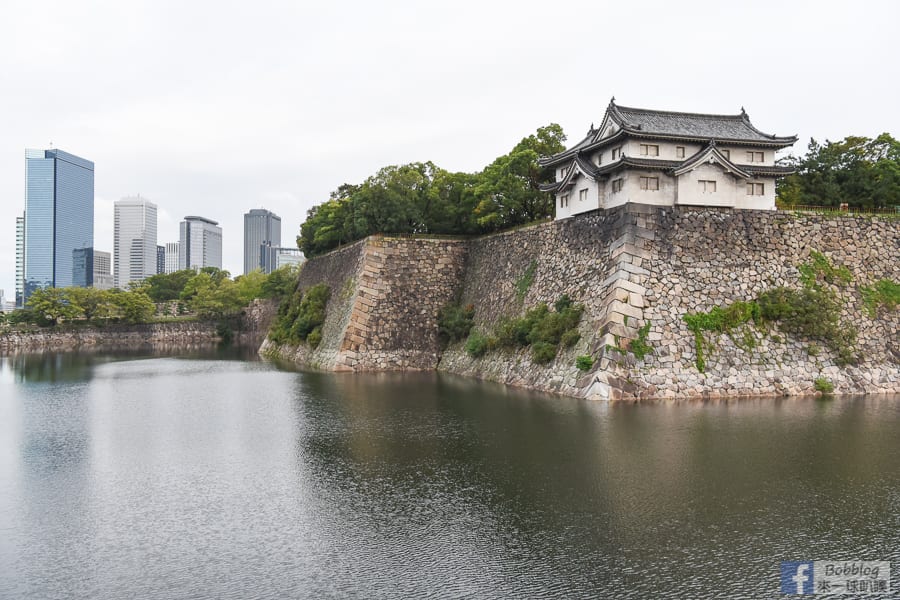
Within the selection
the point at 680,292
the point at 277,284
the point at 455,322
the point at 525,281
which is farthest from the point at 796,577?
the point at 277,284

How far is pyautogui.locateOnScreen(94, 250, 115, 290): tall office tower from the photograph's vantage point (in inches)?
7116

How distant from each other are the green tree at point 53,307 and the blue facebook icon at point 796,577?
219 ft

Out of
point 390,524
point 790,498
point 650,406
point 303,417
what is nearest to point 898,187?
point 650,406

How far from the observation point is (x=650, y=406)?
22281 mm

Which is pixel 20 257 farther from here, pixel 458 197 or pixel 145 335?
pixel 458 197

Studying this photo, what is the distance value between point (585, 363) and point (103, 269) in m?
188

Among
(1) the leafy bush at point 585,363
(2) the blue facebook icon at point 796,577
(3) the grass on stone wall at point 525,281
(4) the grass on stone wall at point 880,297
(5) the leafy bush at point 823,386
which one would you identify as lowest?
(2) the blue facebook icon at point 796,577

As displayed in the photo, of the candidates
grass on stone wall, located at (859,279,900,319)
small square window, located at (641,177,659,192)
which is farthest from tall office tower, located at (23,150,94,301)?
grass on stone wall, located at (859,279,900,319)

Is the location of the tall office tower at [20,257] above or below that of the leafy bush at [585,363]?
above

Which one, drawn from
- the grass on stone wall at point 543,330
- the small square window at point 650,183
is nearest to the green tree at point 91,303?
the grass on stone wall at point 543,330

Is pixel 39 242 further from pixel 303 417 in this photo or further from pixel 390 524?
pixel 390 524

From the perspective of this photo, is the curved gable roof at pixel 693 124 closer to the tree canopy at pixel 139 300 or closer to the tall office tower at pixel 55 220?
the tree canopy at pixel 139 300

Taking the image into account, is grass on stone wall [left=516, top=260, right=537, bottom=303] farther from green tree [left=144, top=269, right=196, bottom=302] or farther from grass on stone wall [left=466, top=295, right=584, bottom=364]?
green tree [left=144, top=269, right=196, bottom=302]

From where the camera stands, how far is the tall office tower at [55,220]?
545 feet
